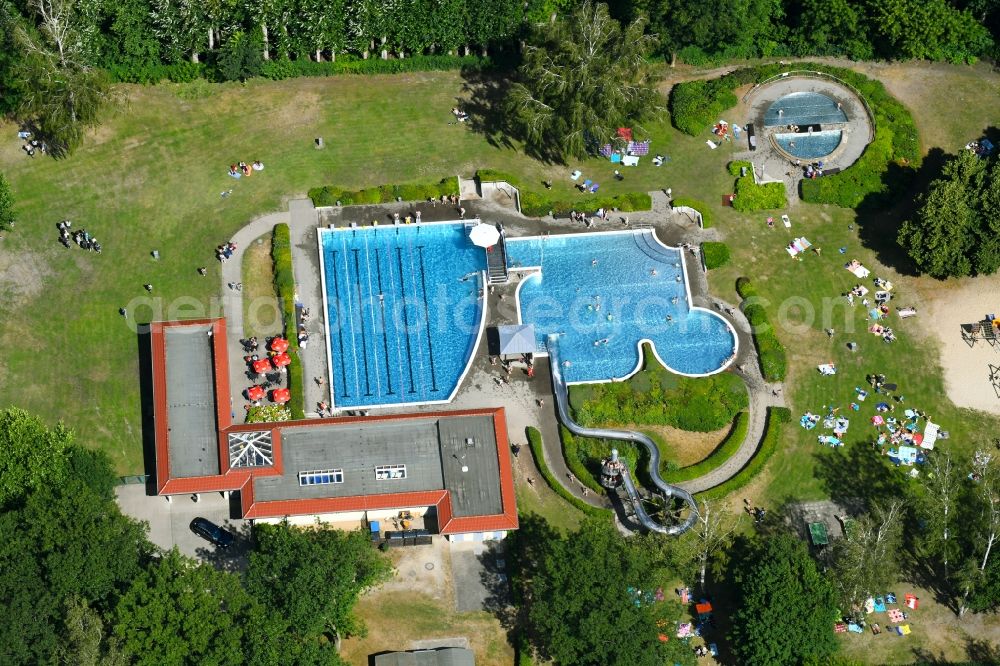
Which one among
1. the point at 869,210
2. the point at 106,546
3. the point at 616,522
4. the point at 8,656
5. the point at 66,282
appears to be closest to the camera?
the point at 8,656

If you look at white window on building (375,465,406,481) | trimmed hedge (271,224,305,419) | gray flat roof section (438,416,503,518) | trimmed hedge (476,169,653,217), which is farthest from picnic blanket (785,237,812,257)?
trimmed hedge (271,224,305,419)

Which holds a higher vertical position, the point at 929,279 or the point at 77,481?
the point at 929,279

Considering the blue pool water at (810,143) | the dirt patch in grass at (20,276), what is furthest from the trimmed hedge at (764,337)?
the dirt patch in grass at (20,276)

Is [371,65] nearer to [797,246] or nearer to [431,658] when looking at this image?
[797,246]

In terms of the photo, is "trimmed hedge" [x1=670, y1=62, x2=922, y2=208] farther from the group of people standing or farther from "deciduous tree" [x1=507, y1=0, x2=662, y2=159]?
the group of people standing

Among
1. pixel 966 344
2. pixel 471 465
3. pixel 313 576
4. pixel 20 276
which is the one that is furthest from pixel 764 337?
pixel 20 276

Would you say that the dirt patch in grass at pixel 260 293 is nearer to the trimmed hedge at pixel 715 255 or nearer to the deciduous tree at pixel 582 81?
the deciduous tree at pixel 582 81

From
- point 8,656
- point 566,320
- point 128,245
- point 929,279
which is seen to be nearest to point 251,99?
point 128,245

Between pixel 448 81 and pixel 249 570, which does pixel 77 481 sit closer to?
pixel 249 570
